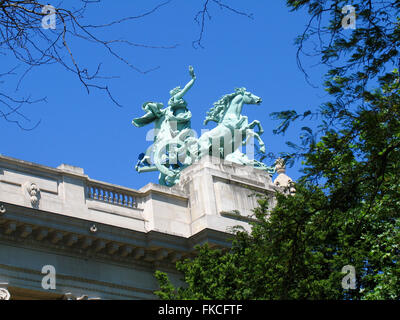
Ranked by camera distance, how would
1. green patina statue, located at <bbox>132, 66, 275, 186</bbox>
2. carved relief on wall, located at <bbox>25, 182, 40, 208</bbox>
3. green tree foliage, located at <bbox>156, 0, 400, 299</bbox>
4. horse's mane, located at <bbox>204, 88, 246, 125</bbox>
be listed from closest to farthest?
green tree foliage, located at <bbox>156, 0, 400, 299</bbox>
carved relief on wall, located at <bbox>25, 182, 40, 208</bbox>
green patina statue, located at <bbox>132, 66, 275, 186</bbox>
horse's mane, located at <bbox>204, 88, 246, 125</bbox>

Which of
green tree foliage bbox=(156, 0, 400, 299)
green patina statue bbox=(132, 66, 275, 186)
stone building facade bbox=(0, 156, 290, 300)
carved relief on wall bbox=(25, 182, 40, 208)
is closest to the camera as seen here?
green tree foliage bbox=(156, 0, 400, 299)

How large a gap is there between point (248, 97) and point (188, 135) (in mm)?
2945

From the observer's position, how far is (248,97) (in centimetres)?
3197

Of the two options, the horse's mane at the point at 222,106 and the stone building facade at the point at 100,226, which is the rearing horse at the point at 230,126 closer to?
the horse's mane at the point at 222,106

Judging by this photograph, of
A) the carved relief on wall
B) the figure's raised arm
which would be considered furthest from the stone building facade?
the figure's raised arm

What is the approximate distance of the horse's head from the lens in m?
31.9

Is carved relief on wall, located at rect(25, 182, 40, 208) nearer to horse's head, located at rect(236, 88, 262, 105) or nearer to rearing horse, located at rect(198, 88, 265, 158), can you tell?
rearing horse, located at rect(198, 88, 265, 158)

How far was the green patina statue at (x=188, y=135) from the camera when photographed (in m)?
29.8

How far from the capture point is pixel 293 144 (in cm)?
1252

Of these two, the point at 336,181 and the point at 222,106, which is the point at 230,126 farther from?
the point at 336,181

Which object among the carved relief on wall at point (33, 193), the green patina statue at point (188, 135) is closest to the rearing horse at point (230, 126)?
the green patina statue at point (188, 135)

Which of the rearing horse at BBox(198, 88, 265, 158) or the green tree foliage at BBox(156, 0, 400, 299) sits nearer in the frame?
the green tree foliage at BBox(156, 0, 400, 299)

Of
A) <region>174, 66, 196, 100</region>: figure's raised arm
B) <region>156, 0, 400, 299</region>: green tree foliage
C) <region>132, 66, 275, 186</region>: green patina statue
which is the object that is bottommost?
<region>156, 0, 400, 299</region>: green tree foliage

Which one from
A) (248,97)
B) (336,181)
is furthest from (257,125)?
(336,181)
